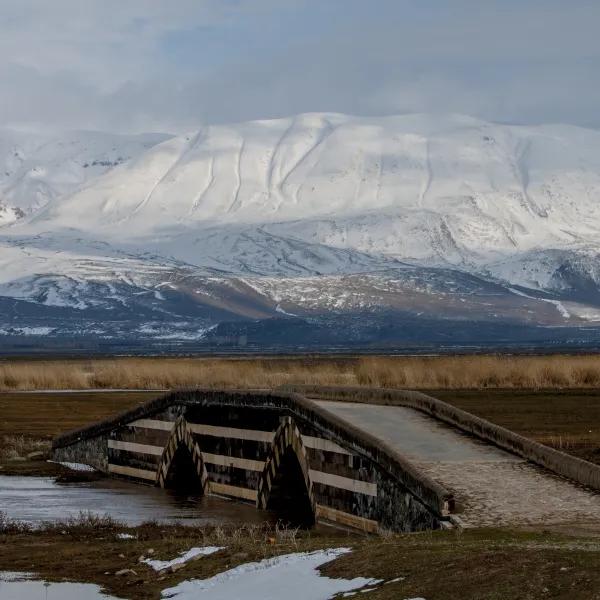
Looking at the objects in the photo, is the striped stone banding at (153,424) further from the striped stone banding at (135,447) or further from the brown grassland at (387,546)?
the brown grassland at (387,546)

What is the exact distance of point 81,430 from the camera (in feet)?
145

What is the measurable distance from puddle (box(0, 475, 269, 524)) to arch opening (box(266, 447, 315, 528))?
491 millimetres

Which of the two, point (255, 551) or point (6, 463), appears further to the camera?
point (6, 463)

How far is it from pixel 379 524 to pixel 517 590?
10471 mm

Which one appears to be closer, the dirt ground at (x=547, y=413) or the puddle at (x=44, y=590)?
the puddle at (x=44, y=590)

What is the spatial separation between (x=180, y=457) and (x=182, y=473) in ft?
1.30

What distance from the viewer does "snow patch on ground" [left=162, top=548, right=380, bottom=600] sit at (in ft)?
60.5

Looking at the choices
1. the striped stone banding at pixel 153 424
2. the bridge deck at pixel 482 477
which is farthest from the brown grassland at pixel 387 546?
the striped stone banding at pixel 153 424

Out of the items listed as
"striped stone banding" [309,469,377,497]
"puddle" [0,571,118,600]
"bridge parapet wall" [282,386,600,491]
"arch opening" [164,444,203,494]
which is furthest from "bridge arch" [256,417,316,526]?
"puddle" [0,571,118,600]

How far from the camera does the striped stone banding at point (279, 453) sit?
1282 inches

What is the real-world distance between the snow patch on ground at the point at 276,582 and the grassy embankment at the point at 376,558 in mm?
292

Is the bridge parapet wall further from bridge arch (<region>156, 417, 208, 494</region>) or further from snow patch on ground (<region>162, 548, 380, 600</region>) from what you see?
snow patch on ground (<region>162, 548, 380, 600</region>)

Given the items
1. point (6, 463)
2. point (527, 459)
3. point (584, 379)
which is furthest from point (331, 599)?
point (584, 379)

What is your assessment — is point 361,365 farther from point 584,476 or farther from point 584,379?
point 584,476
